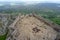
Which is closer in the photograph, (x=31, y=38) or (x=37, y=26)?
(x=31, y=38)

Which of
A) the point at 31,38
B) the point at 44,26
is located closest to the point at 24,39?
the point at 31,38

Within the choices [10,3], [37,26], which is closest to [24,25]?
Answer: [37,26]

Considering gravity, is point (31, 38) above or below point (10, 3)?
above

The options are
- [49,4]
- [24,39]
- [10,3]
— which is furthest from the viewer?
[10,3]

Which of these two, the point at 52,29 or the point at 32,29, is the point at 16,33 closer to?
the point at 32,29

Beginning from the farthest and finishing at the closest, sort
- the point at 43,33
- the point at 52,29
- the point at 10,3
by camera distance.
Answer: the point at 10,3
the point at 52,29
the point at 43,33

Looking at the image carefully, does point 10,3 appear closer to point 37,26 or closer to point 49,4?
point 49,4
